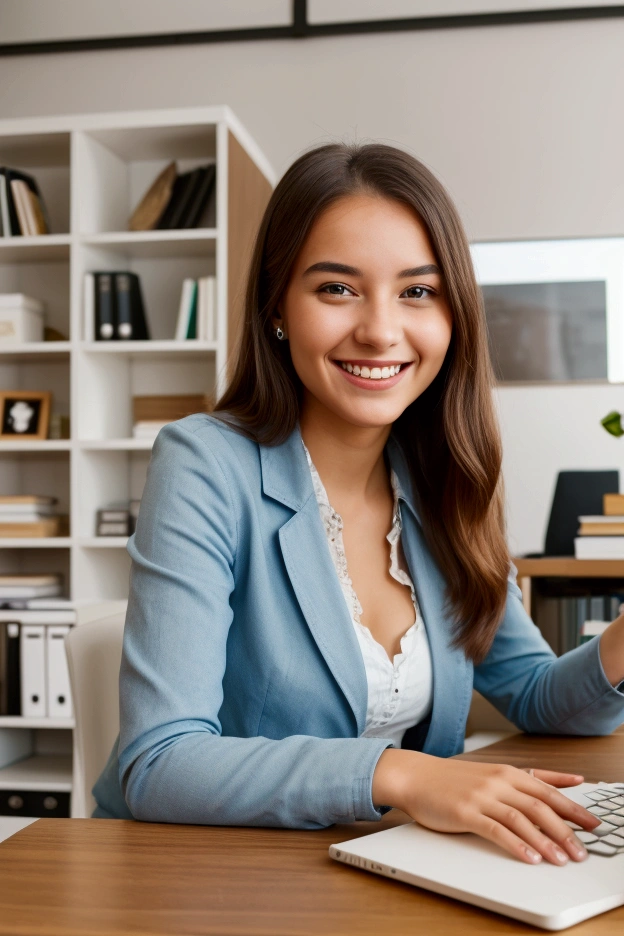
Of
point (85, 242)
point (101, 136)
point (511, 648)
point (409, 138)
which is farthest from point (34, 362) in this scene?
point (511, 648)

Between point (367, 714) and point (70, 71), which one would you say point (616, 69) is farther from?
point (367, 714)

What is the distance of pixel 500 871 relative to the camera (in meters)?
0.64

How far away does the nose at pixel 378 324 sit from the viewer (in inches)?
44.8

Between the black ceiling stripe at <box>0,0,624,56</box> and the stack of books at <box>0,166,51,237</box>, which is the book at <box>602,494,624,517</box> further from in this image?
the stack of books at <box>0,166,51,237</box>

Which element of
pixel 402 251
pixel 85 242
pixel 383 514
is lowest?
pixel 383 514

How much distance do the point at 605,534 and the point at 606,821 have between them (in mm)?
1820

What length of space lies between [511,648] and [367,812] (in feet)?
1.96

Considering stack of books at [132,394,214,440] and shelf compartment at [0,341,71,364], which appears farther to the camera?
stack of books at [132,394,214,440]

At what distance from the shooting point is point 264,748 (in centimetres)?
83

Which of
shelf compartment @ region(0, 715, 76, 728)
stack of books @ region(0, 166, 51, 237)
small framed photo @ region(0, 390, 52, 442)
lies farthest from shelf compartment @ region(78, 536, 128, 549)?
stack of books @ region(0, 166, 51, 237)

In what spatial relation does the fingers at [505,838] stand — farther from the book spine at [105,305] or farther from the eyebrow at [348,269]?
the book spine at [105,305]

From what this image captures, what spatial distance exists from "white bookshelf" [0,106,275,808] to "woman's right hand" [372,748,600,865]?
2.23 m

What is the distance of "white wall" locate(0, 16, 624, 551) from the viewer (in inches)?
132

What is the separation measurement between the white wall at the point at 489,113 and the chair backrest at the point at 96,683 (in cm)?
228
